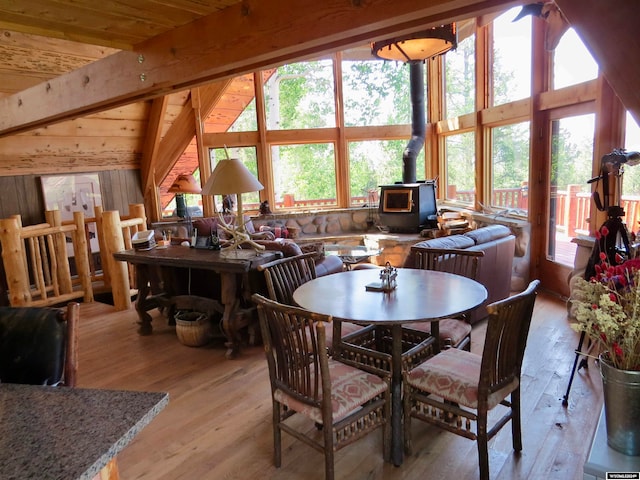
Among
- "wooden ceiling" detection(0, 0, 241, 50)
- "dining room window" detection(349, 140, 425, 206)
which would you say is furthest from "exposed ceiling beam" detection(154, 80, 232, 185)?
"wooden ceiling" detection(0, 0, 241, 50)

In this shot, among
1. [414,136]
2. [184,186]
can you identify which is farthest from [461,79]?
[184,186]

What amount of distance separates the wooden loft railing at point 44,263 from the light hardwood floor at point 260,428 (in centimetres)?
131

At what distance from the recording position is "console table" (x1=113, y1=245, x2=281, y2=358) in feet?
12.0

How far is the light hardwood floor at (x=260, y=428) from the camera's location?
7.36 feet

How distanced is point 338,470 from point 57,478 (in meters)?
1.63

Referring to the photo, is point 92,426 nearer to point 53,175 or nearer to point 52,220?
point 52,220

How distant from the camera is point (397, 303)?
238 cm

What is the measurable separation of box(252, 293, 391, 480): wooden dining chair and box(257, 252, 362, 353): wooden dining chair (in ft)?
1.77

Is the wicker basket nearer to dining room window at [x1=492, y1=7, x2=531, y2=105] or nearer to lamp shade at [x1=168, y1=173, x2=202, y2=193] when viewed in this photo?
lamp shade at [x1=168, y1=173, x2=202, y2=193]

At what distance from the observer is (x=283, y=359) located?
2.12 m

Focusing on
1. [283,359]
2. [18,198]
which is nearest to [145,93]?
[283,359]

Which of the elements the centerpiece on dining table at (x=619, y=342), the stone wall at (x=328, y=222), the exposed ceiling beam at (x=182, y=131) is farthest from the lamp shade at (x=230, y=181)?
the exposed ceiling beam at (x=182, y=131)

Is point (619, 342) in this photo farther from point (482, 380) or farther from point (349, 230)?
point (349, 230)

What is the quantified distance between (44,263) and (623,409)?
17.8 feet
